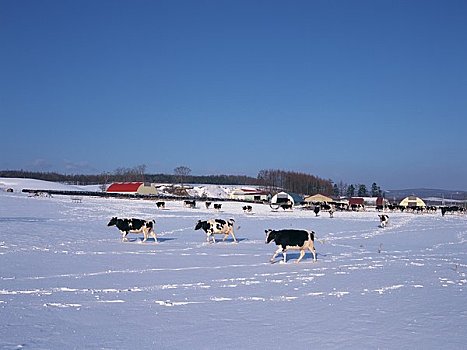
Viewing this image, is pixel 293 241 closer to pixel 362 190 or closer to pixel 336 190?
pixel 362 190

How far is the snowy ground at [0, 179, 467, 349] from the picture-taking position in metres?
7.13

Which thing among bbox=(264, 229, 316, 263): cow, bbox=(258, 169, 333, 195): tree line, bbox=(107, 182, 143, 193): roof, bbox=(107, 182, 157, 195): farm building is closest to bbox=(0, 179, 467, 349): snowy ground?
bbox=(264, 229, 316, 263): cow

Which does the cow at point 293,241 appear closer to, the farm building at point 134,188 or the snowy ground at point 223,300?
the snowy ground at point 223,300

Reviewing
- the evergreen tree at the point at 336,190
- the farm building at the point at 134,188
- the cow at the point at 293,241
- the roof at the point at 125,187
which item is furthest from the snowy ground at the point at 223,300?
the evergreen tree at the point at 336,190

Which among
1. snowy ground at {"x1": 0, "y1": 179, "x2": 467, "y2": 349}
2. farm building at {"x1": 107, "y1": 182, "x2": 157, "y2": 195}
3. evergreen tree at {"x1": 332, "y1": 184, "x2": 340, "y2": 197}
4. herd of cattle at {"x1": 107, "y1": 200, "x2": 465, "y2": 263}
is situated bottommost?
snowy ground at {"x1": 0, "y1": 179, "x2": 467, "y2": 349}

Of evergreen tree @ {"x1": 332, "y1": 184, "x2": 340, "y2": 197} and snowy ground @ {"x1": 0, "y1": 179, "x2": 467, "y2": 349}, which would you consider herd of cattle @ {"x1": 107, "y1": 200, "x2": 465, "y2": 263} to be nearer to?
snowy ground @ {"x1": 0, "y1": 179, "x2": 467, "y2": 349}

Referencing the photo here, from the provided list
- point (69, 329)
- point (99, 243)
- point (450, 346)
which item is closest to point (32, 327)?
point (69, 329)

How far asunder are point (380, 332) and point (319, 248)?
13.6 m

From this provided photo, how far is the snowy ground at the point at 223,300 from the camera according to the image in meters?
7.13

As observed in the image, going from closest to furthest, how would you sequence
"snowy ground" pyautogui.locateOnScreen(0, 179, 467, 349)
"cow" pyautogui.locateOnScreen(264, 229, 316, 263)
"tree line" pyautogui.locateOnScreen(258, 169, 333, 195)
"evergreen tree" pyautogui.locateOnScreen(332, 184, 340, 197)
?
"snowy ground" pyautogui.locateOnScreen(0, 179, 467, 349)
"cow" pyautogui.locateOnScreen(264, 229, 316, 263)
"tree line" pyautogui.locateOnScreen(258, 169, 333, 195)
"evergreen tree" pyautogui.locateOnScreen(332, 184, 340, 197)

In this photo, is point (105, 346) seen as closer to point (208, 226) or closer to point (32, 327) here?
point (32, 327)

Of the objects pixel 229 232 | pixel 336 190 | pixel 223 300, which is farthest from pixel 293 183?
pixel 223 300

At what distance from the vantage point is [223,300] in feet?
31.7

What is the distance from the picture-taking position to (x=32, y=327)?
745cm
